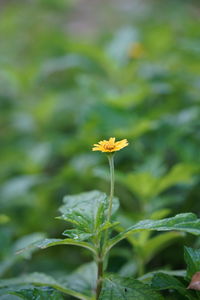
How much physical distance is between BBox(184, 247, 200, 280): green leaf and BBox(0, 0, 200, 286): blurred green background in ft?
0.83

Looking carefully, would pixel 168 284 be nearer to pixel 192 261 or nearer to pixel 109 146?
pixel 192 261

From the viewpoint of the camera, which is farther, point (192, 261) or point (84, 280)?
point (84, 280)

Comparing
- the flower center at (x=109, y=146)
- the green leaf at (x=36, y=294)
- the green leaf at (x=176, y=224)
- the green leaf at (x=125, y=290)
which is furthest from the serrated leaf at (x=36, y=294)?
the flower center at (x=109, y=146)

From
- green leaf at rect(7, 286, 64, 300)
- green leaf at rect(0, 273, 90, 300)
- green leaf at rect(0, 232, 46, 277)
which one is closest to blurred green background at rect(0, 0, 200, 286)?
green leaf at rect(0, 232, 46, 277)

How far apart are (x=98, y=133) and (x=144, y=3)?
97.4 inches

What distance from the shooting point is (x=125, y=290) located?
2.73 feet

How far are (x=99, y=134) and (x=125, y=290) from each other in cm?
97

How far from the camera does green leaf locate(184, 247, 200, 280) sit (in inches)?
33.0

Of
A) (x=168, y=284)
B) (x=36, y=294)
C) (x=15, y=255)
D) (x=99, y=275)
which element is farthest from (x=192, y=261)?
(x=15, y=255)

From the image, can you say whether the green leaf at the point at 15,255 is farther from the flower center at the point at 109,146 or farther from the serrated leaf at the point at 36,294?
the flower center at the point at 109,146

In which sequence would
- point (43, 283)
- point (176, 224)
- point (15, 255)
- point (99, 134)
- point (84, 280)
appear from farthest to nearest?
point (99, 134) → point (15, 255) → point (84, 280) → point (43, 283) → point (176, 224)

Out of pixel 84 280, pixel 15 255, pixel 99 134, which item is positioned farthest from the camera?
pixel 99 134

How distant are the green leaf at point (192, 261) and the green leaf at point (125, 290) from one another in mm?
78

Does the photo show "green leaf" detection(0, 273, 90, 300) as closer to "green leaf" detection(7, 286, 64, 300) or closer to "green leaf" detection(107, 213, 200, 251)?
"green leaf" detection(7, 286, 64, 300)
